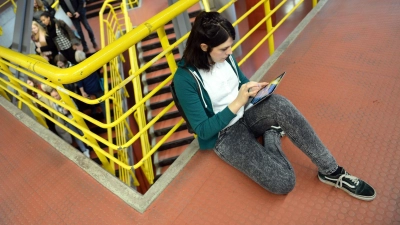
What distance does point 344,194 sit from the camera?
5.36ft

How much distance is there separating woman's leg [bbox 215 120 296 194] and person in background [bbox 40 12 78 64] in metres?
3.79

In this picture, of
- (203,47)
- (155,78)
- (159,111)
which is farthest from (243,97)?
(155,78)

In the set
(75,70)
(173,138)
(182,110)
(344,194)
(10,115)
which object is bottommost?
(173,138)

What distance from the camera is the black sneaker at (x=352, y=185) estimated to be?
1571mm

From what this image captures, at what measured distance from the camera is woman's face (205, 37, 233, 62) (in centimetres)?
158

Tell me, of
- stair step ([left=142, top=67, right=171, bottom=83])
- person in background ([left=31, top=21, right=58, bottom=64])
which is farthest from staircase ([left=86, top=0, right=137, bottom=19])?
person in background ([left=31, top=21, right=58, bottom=64])

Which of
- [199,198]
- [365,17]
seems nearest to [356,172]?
[199,198]

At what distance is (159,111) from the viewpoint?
18.8ft

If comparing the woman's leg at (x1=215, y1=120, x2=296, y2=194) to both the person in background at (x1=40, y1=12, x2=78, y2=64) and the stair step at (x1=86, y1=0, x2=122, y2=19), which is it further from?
the stair step at (x1=86, y1=0, x2=122, y2=19)

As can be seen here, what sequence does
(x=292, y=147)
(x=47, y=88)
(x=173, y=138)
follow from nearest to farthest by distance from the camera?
(x=292, y=147) < (x=47, y=88) < (x=173, y=138)

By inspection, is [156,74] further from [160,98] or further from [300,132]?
[300,132]

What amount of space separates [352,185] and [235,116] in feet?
2.59

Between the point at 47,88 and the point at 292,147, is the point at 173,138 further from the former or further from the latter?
the point at 292,147

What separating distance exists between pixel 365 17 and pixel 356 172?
2261 millimetres
